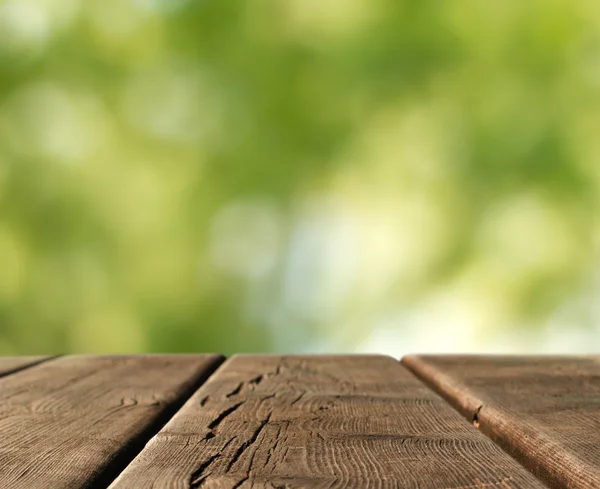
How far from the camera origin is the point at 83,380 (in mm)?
799

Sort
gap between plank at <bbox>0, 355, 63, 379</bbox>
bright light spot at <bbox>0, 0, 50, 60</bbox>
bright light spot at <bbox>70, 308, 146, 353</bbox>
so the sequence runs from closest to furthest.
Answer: gap between plank at <bbox>0, 355, 63, 379</bbox>, bright light spot at <bbox>70, 308, 146, 353</bbox>, bright light spot at <bbox>0, 0, 50, 60</bbox>

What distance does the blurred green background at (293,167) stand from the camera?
3455 millimetres

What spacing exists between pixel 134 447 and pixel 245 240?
9.75ft

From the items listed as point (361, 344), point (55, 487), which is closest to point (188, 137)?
point (361, 344)

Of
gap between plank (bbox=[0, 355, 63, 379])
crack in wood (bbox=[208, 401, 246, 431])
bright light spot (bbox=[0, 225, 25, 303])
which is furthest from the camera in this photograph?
bright light spot (bbox=[0, 225, 25, 303])

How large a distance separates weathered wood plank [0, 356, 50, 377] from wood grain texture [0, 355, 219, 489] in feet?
0.08

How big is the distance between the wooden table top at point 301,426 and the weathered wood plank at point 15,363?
10 mm

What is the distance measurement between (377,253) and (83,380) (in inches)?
107

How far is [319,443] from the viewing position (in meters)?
0.51

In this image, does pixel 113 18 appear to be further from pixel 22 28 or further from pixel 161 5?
pixel 22 28

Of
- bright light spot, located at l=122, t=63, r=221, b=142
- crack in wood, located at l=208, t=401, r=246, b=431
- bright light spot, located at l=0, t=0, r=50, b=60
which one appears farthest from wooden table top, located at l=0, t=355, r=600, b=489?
bright light spot, located at l=0, t=0, r=50, b=60

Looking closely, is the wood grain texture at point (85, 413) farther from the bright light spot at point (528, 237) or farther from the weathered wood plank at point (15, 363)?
the bright light spot at point (528, 237)

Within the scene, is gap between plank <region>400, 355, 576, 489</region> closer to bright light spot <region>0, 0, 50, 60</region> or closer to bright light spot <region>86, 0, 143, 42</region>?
bright light spot <region>86, 0, 143, 42</region>

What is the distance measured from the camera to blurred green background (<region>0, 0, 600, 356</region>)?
3.46 metres
